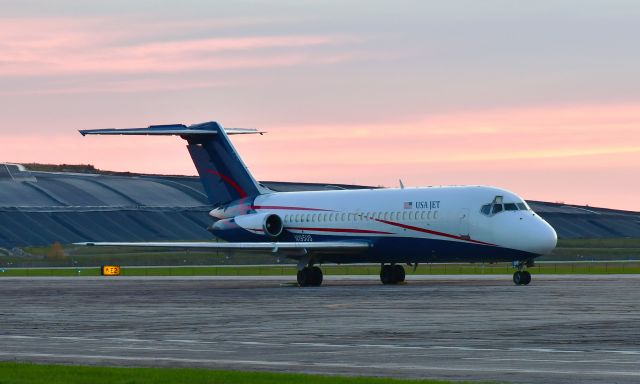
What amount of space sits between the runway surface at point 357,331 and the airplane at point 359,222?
3.82 m

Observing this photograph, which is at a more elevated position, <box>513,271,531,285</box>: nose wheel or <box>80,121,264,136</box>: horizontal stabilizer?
<box>80,121,264,136</box>: horizontal stabilizer

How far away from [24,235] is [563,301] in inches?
4067

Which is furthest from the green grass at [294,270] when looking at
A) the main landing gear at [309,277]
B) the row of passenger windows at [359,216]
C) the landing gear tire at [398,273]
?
the main landing gear at [309,277]

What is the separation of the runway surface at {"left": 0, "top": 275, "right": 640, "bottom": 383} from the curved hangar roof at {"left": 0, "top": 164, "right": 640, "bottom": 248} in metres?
87.0

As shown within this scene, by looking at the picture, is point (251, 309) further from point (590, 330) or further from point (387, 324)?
point (590, 330)

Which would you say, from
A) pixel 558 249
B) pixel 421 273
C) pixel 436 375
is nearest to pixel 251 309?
pixel 436 375

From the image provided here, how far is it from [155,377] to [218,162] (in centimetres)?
4407

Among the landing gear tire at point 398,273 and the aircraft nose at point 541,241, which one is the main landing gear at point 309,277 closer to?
the landing gear tire at point 398,273

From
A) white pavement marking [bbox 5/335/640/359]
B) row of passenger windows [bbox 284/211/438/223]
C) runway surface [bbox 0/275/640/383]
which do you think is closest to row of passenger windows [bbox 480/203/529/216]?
row of passenger windows [bbox 284/211/438/223]

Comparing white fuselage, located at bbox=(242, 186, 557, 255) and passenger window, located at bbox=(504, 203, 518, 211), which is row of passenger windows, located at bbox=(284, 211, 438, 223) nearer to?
white fuselage, located at bbox=(242, 186, 557, 255)

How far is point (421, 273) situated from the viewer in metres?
75.3

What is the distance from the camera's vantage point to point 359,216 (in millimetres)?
57656

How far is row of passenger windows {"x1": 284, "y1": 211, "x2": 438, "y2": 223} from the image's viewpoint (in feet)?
180

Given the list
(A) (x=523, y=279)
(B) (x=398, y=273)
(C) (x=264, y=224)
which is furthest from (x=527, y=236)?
(C) (x=264, y=224)
